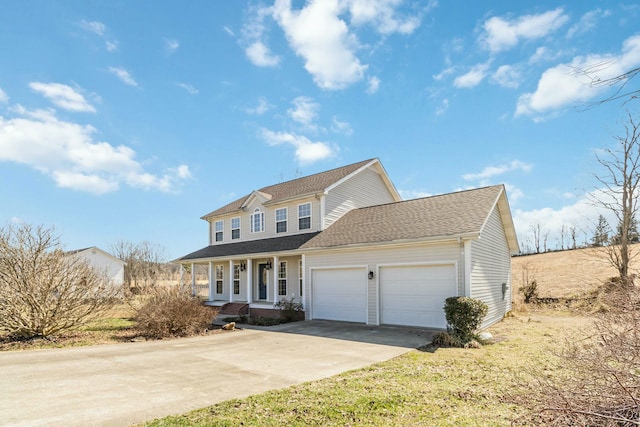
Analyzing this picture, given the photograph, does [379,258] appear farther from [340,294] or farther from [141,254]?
[141,254]

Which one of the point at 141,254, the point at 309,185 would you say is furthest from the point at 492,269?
the point at 141,254

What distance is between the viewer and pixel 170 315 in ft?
41.1

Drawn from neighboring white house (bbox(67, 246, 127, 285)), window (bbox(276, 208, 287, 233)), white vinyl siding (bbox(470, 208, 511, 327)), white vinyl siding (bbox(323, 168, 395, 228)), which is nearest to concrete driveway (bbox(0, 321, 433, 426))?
white vinyl siding (bbox(470, 208, 511, 327))

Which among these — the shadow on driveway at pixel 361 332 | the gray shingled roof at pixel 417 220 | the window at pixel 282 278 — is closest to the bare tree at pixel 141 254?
the window at pixel 282 278

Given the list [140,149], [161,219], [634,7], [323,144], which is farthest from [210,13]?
[161,219]

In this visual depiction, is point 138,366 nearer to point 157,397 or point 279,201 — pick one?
point 157,397

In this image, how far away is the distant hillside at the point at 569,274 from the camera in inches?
862

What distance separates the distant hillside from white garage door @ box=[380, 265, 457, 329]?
1256 centimetres

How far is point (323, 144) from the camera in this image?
2036cm

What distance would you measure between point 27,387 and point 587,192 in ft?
91.6

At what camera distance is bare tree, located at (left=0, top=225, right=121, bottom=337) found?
1106 centimetres

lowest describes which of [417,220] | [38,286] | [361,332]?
[361,332]

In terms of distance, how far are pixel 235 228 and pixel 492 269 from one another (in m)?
15.1

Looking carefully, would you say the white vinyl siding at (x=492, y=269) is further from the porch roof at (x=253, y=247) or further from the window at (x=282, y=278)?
the window at (x=282, y=278)
